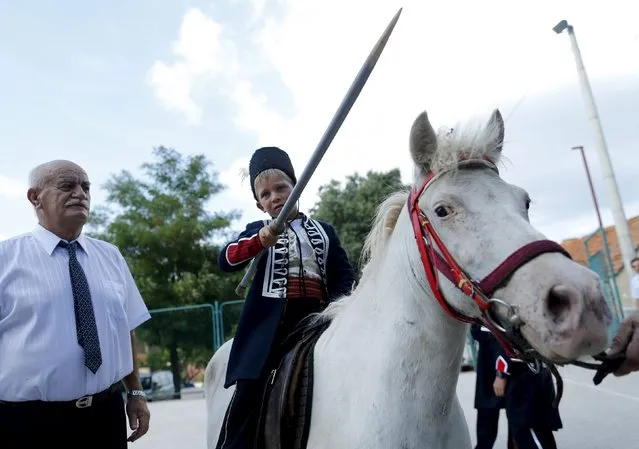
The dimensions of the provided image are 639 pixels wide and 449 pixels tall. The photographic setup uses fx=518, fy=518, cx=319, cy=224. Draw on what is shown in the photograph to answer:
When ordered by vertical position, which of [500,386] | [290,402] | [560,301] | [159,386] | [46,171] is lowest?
[159,386]

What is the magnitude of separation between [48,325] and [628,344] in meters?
2.58

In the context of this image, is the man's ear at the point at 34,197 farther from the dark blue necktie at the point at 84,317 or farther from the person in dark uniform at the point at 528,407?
the person in dark uniform at the point at 528,407

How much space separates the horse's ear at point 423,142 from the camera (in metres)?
2.12

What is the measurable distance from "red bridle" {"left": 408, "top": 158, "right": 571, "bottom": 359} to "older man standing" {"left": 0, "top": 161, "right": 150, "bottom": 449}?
1.78m

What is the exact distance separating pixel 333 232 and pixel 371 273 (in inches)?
32.0

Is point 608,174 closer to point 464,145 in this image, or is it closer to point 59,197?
point 464,145

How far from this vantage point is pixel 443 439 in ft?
6.68

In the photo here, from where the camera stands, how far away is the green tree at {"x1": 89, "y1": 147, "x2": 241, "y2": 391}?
2217cm

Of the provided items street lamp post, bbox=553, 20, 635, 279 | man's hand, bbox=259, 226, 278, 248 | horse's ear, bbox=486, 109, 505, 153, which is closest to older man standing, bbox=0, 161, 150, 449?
man's hand, bbox=259, 226, 278, 248

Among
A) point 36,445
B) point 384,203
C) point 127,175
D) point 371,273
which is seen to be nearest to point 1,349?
point 36,445

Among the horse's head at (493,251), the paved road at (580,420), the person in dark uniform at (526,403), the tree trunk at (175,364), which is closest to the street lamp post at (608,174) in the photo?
the paved road at (580,420)

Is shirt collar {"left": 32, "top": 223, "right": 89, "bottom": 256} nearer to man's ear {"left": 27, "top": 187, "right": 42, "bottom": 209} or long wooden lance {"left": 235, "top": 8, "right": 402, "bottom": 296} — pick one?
man's ear {"left": 27, "top": 187, "right": 42, "bottom": 209}

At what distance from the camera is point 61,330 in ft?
8.60

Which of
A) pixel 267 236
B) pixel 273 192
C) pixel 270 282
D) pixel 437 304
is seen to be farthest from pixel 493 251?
pixel 273 192
